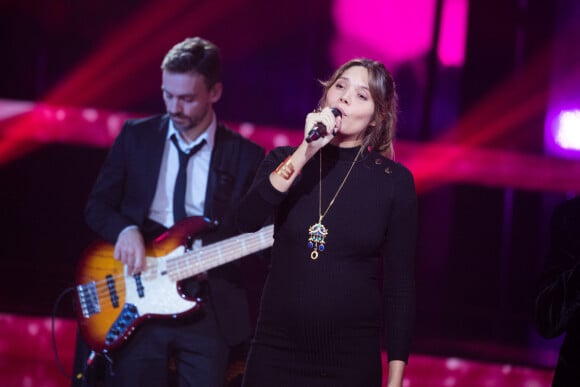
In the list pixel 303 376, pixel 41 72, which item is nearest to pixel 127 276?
pixel 303 376

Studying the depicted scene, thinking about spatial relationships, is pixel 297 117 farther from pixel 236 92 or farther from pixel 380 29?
pixel 380 29

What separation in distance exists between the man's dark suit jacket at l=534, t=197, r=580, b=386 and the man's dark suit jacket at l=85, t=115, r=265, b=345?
1381mm

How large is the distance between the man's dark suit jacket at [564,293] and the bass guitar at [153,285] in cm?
127

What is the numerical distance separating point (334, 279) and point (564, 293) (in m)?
0.58

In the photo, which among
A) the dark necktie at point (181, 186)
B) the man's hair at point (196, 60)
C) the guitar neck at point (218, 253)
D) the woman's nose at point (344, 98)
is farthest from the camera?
the man's hair at point (196, 60)

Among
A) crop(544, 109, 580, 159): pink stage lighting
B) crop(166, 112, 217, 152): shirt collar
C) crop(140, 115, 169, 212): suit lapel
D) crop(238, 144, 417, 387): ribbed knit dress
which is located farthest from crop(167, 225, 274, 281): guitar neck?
crop(544, 109, 580, 159): pink stage lighting

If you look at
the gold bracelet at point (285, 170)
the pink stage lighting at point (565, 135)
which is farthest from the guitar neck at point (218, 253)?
the pink stage lighting at point (565, 135)

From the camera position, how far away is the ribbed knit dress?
179 cm

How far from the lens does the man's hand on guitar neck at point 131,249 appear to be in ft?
9.41

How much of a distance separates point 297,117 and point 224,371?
2.33 m

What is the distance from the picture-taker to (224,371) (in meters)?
2.86

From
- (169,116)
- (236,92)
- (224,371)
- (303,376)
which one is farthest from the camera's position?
(236,92)

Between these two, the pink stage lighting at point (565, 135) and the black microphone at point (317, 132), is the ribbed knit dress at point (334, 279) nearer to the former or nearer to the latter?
the black microphone at point (317, 132)

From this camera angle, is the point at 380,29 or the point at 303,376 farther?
the point at 380,29
